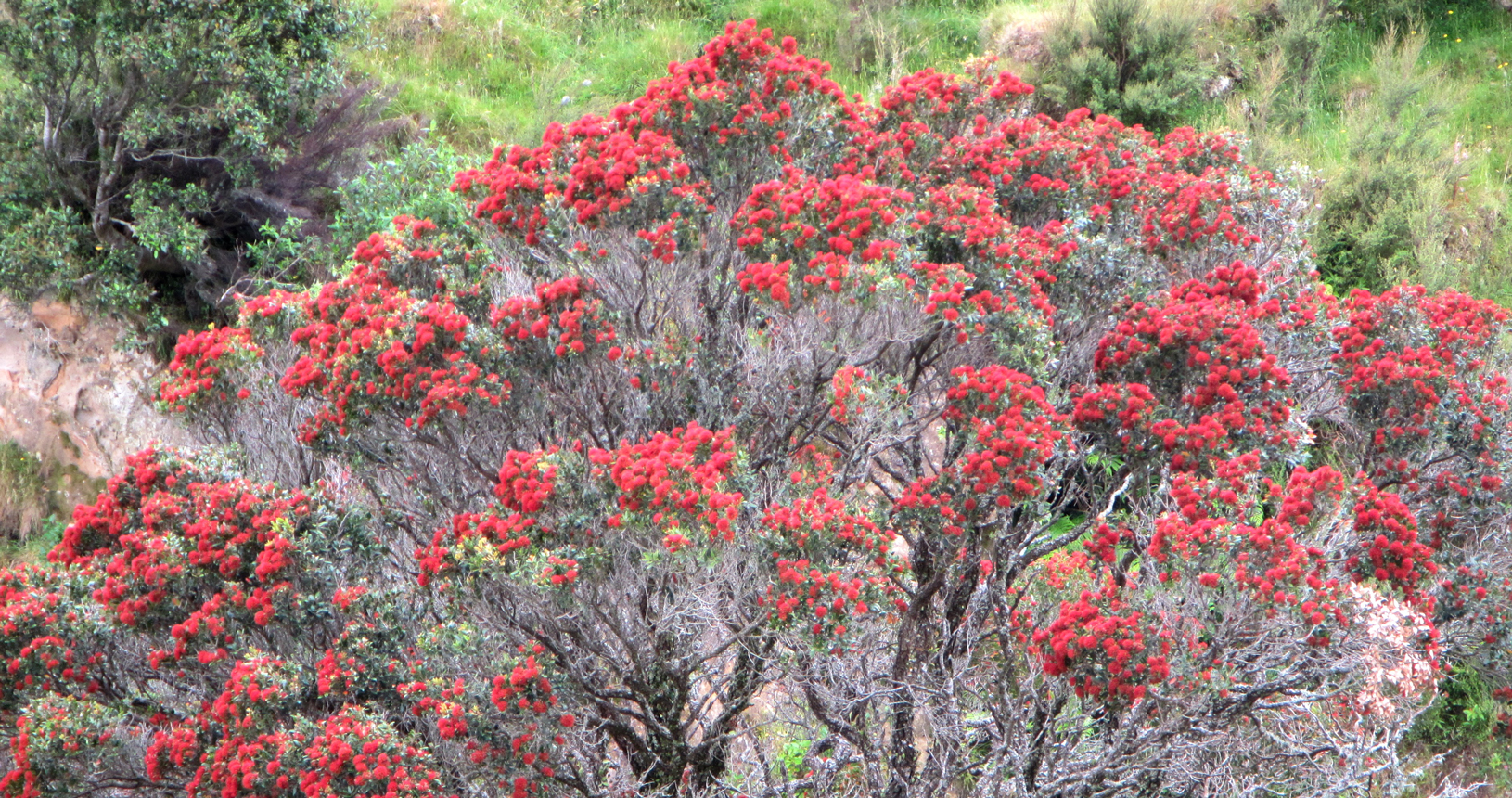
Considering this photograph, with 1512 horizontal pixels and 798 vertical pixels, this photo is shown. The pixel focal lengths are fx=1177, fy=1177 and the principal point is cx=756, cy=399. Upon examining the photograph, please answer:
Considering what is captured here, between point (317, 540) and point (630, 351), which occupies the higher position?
point (630, 351)

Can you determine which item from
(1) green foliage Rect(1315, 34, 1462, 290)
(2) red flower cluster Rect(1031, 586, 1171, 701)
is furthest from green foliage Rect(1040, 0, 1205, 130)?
(2) red flower cluster Rect(1031, 586, 1171, 701)

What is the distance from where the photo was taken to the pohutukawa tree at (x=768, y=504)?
4434 millimetres

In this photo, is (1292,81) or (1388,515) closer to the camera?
(1388,515)

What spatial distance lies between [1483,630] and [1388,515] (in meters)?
1.35

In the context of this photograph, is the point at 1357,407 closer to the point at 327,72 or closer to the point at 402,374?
the point at 402,374

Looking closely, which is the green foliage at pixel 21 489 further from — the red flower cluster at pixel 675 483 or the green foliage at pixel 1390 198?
the green foliage at pixel 1390 198

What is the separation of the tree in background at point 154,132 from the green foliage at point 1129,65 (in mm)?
7432

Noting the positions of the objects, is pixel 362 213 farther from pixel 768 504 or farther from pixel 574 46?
pixel 768 504

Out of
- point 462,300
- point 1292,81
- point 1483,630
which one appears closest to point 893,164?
point 462,300

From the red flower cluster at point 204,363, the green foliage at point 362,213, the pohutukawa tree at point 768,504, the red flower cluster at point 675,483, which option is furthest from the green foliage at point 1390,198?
the red flower cluster at point 204,363

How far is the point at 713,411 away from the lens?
543 cm

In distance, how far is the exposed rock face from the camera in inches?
390

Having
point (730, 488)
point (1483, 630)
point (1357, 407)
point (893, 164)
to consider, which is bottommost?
point (1483, 630)

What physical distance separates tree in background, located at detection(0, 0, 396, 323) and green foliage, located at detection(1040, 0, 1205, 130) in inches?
293
